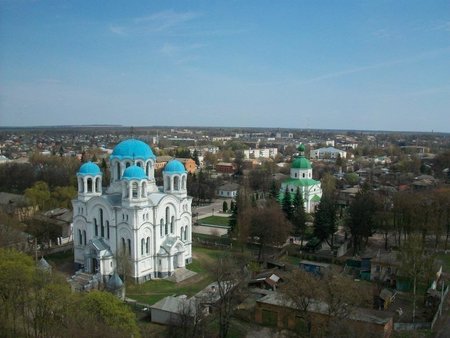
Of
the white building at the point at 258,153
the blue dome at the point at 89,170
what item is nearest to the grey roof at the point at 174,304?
the blue dome at the point at 89,170

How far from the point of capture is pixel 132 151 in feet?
83.3

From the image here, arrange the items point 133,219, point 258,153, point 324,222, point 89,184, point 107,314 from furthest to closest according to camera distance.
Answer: point 258,153
point 324,222
point 89,184
point 133,219
point 107,314

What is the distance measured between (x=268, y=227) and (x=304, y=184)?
14432 millimetres

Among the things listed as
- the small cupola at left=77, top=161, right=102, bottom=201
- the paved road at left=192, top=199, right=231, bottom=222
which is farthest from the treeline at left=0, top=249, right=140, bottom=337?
the paved road at left=192, top=199, right=231, bottom=222

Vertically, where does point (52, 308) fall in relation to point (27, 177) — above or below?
above

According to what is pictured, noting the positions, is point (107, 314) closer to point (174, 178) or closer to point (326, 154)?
point (174, 178)

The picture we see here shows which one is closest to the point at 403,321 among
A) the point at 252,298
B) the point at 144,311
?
the point at 252,298

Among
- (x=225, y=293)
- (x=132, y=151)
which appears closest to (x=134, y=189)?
(x=132, y=151)

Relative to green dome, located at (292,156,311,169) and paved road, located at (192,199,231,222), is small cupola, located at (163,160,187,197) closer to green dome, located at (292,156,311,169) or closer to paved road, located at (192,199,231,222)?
paved road, located at (192,199,231,222)

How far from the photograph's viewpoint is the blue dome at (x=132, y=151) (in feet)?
83.0

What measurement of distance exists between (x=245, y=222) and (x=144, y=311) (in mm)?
10496

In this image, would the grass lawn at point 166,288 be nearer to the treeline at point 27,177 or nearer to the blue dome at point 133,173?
the blue dome at point 133,173

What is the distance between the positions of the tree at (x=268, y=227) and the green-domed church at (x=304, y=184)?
12.7m

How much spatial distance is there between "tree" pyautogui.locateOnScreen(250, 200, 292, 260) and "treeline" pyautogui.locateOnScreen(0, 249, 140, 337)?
13974 mm
